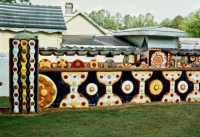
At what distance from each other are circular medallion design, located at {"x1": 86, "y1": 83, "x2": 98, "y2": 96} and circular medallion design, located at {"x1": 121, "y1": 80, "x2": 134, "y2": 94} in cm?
85

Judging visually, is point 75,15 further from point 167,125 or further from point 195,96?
point 167,125

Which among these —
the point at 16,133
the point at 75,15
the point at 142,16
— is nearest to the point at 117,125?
the point at 16,133

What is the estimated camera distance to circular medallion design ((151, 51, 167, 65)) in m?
22.2

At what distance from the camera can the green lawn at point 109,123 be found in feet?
20.9

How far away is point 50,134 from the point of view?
6.22m

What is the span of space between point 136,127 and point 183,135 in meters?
1.03

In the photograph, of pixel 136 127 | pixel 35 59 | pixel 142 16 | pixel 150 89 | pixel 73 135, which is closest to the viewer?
pixel 73 135

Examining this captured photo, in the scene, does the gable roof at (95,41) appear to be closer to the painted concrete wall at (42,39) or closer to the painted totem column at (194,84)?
the painted concrete wall at (42,39)

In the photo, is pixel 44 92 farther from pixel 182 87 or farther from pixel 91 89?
pixel 182 87

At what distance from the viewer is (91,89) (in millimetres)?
8898

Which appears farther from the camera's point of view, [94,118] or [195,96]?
[195,96]

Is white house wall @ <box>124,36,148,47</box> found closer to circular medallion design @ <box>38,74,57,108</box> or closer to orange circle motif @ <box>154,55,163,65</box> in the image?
orange circle motif @ <box>154,55,163,65</box>

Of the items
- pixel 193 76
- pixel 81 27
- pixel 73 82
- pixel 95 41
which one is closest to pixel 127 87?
pixel 73 82

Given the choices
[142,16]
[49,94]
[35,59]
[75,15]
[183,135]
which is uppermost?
[142,16]
